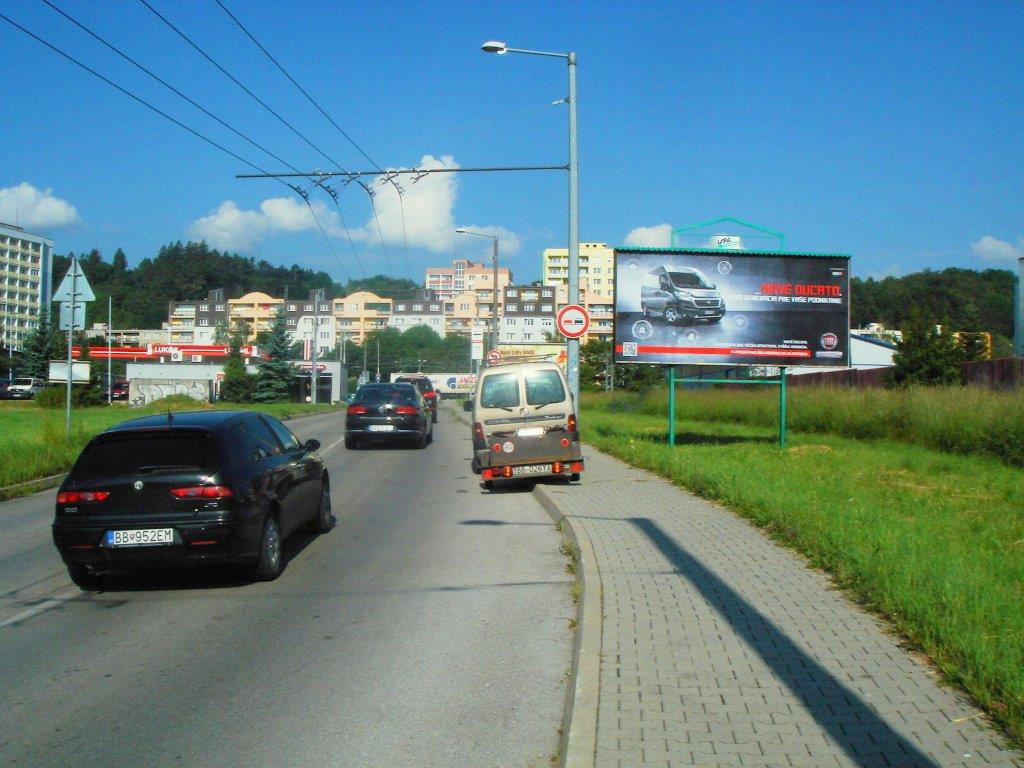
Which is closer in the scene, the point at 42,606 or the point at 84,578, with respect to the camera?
the point at 42,606

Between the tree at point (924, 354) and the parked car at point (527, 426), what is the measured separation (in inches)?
989

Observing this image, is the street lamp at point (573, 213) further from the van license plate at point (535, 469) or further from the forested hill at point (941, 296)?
the forested hill at point (941, 296)

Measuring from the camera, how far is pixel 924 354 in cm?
3747

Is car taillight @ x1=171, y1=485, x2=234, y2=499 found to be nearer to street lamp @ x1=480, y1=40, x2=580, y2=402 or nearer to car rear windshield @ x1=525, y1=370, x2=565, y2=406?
car rear windshield @ x1=525, y1=370, x2=565, y2=406

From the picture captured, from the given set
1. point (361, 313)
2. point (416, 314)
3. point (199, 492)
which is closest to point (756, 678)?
point (199, 492)

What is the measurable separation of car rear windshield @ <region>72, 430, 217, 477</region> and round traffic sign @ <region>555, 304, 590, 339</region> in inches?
426

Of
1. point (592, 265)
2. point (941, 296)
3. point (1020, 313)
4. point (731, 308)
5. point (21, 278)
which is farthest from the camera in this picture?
point (21, 278)

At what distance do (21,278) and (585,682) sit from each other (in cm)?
14605

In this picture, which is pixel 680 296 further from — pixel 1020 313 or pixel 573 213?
pixel 1020 313

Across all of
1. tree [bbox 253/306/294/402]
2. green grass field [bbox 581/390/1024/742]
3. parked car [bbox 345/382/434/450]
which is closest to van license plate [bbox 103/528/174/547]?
green grass field [bbox 581/390/1024/742]

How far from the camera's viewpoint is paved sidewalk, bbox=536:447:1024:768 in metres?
4.13

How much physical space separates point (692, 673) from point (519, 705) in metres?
0.96

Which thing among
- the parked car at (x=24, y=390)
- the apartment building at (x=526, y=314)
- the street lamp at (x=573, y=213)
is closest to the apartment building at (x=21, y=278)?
the parked car at (x=24, y=390)

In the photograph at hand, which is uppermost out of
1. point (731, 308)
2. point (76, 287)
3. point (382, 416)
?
point (76, 287)
